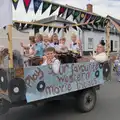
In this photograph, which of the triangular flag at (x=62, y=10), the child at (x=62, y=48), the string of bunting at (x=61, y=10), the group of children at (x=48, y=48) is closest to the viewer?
the string of bunting at (x=61, y=10)

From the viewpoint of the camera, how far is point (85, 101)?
580 cm

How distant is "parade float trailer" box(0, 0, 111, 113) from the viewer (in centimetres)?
418

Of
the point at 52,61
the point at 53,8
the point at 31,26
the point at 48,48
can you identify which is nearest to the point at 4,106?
the point at 52,61

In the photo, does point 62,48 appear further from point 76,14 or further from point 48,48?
point 48,48

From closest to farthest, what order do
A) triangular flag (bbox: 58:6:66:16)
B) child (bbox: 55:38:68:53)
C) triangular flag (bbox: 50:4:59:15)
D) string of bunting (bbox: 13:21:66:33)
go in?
triangular flag (bbox: 50:4:59:15) → triangular flag (bbox: 58:6:66:16) → child (bbox: 55:38:68:53) → string of bunting (bbox: 13:21:66:33)

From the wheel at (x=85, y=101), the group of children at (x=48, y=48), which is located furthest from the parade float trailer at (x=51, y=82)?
the group of children at (x=48, y=48)

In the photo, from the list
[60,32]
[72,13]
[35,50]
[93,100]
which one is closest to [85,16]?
[72,13]

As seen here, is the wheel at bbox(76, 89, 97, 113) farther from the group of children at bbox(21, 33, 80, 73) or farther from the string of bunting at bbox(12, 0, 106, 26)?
the string of bunting at bbox(12, 0, 106, 26)

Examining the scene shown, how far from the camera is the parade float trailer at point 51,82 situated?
4176 millimetres

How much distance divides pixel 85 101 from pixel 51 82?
145 cm

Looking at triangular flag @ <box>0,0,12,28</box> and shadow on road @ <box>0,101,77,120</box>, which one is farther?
shadow on road @ <box>0,101,77,120</box>

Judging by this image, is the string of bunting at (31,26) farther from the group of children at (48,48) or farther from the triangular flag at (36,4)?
the triangular flag at (36,4)

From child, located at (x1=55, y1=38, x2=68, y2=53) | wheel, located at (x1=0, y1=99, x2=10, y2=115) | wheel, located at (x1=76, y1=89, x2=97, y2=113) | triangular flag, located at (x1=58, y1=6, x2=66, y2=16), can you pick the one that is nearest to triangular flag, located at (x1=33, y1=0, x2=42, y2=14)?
triangular flag, located at (x1=58, y1=6, x2=66, y2=16)

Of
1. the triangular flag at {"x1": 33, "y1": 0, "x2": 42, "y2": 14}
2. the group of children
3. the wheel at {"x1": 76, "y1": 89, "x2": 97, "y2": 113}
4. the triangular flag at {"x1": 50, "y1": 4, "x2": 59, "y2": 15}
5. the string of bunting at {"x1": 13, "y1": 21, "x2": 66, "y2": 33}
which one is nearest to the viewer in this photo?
the triangular flag at {"x1": 33, "y1": 0, "x2": 42, "y2": 14}
